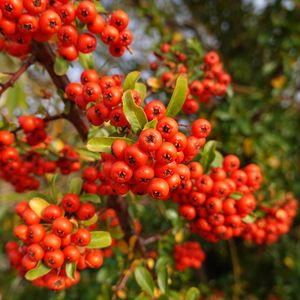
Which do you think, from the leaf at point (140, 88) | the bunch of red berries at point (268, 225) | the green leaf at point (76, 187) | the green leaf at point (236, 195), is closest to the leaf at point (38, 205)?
the green leaf at point (76, 187)

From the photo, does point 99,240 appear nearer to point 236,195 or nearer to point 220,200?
point 220,200

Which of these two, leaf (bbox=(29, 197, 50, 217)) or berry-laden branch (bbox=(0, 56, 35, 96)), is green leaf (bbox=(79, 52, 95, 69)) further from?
leaf (bbox=(29, 197, 50, 217))

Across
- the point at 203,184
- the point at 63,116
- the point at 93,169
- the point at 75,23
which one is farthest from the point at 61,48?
the point at 203,184

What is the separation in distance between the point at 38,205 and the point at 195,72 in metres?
1.81

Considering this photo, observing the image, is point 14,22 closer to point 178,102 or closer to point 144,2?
point 178,102

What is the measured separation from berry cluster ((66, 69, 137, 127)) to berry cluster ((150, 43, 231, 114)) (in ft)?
2.93

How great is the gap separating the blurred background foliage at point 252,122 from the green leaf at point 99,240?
1532mm

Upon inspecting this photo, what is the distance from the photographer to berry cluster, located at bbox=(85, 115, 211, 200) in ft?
5.54

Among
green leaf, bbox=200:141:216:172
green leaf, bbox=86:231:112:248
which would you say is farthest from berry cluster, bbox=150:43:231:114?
green leaf, bbox=86:231:112:248

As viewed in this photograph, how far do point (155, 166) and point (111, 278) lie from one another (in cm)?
214

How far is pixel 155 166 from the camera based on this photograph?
5.88 feet

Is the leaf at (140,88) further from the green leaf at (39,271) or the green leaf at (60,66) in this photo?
the green leaf at (39,271)

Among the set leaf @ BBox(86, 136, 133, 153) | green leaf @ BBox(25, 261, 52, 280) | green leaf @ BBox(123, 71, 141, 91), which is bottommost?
green leaf @ BBox(25, 261, 52, 280)

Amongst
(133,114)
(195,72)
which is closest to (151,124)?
(133,114)
